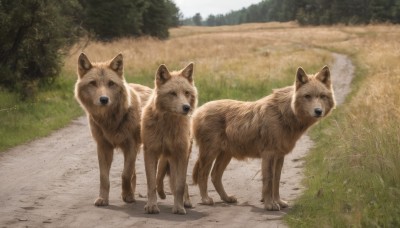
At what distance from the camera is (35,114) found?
16688 mm

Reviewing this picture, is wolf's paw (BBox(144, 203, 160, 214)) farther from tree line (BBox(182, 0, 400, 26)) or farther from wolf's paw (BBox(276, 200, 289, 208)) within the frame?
tree line (BBox(182, 0, 400, 26))

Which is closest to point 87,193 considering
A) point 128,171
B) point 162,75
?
point 128,171

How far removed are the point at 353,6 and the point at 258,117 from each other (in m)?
91.5

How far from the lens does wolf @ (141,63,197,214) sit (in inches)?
313

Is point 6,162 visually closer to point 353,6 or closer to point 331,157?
point 331,157

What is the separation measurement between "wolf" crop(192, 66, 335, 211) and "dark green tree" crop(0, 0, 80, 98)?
10391mm

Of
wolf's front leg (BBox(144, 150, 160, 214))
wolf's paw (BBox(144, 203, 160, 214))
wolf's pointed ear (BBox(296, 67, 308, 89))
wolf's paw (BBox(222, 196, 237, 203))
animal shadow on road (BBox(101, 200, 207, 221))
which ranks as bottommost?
wolf's paw (BBox(222, 196, 237, 203))

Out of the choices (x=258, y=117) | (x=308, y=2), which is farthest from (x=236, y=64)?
(x=308, y=2)

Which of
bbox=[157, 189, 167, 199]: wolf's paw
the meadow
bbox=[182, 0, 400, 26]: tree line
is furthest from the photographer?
bbox=[182, 0, 400, 26]: tree line

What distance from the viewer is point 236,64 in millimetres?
30656

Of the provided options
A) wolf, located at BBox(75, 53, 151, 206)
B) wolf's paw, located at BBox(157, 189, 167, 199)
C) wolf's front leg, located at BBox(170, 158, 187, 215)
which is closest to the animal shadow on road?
wolf's front leg, located at BBox(170, 158, 187, 215)

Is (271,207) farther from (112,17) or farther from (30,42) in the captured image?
(112,17)

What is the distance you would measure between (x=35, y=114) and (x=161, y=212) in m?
9.65

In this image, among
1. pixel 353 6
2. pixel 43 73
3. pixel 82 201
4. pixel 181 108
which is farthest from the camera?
pixel 353 6
